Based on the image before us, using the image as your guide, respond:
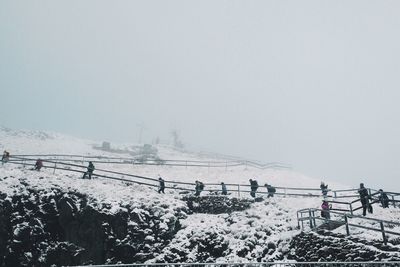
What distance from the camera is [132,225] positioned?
22.1m

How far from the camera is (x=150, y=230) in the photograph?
22.0 m

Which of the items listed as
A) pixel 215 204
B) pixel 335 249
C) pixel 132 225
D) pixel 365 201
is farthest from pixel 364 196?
pixel 132 225

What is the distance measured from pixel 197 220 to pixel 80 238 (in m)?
7.73

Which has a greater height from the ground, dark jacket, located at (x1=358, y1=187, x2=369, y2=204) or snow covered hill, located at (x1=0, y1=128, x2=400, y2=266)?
dark jacket, located at (x1=358, y1=187, x2=369, y2=204)

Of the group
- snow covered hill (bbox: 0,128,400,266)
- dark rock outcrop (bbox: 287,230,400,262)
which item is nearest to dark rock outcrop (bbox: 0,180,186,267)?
snow covered hill (bbox: 0,128,400,266)

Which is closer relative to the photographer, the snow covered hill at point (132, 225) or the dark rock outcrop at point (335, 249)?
the dark rock outcrop at point (335, 249)

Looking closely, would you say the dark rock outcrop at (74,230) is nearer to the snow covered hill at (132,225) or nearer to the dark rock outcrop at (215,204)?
the snow covered hill at (132,225)

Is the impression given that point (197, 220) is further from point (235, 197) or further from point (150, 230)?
point (235, 197)

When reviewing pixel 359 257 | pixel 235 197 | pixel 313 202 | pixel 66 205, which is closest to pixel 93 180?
pixel 66 205

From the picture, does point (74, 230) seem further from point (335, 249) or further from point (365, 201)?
point (365, 201)

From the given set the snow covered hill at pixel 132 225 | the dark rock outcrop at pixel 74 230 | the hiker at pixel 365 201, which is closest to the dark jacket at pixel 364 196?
the hiker at pixel 365 201

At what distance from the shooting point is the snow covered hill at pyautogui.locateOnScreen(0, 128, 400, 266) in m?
19.8

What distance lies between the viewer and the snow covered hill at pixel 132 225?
19750mm

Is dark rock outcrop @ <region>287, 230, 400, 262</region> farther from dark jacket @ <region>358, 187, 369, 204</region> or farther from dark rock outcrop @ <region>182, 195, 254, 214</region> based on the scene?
dark rock outcrop @ <region>182, 195, 254, 214</region>
